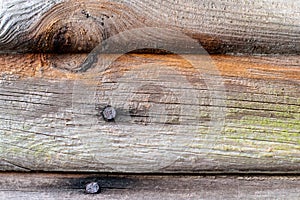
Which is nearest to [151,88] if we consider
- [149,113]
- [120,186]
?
[149,113]

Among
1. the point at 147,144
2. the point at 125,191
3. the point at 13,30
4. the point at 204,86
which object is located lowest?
the point at 125,191

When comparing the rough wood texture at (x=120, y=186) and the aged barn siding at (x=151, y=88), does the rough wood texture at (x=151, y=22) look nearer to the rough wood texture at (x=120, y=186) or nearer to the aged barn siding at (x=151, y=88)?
the aged barn siding at (x=151, y=88)

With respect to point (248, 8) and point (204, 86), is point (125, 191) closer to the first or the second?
point (204, 86)

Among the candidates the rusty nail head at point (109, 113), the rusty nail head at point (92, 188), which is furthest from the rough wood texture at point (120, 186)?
the rusty nail head at point (109, 113)

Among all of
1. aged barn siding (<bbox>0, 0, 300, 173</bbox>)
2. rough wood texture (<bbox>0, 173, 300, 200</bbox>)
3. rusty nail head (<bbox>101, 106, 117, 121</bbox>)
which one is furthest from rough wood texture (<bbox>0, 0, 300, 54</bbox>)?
rough wood texture (<bbox>0, 173, 300, 200</bbox>)

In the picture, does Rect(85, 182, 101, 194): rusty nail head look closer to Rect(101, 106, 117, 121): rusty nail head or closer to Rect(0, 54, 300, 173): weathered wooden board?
Rect(0, 54, 300, 173): weathered wooden board

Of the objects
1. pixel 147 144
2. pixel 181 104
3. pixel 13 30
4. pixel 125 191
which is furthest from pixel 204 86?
pixel 13 30
